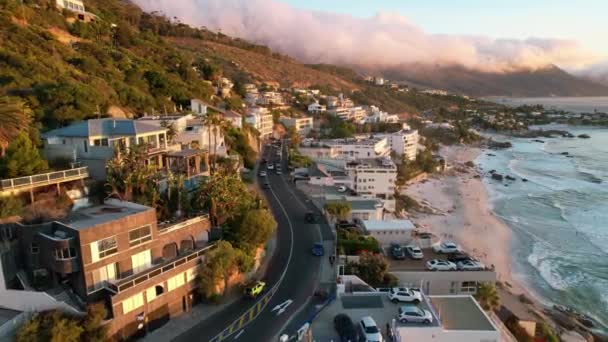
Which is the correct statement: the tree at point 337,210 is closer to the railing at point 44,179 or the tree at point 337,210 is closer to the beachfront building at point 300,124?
the railing at point 44,179

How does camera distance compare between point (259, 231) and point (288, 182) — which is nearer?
point (259, 231)

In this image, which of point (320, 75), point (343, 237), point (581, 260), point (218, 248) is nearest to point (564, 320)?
point (581, 260)

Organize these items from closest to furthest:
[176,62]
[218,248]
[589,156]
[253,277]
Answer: [218,248], [253,277], [176,62], [589,156]

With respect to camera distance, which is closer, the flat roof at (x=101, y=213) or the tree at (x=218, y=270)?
the flat roof at (x=101, y=213)

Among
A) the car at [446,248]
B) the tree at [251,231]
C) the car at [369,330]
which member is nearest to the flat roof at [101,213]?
the tree at [251,231]

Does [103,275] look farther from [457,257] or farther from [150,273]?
[457,257]

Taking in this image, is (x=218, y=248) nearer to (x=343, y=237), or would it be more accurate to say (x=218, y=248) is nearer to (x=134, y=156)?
(x=134, y=156)
